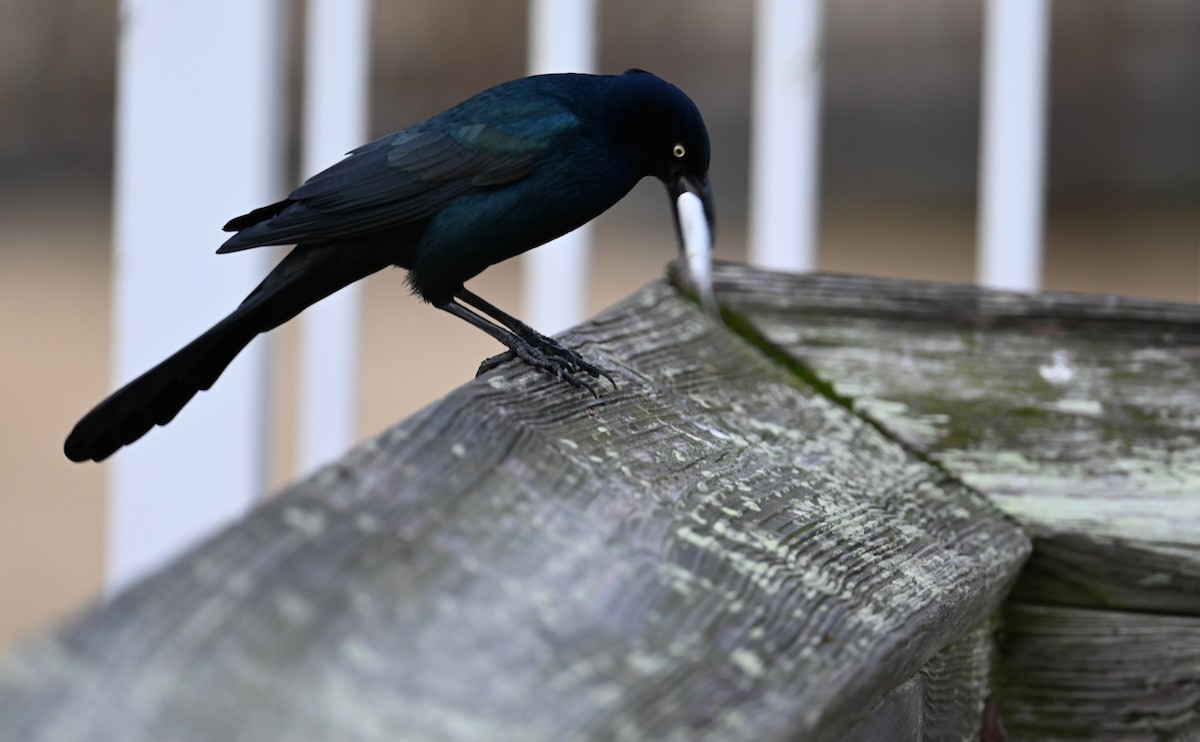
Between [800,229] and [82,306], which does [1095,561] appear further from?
[82,306]

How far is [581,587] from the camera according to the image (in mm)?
680

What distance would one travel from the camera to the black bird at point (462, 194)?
161cm

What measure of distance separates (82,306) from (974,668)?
3218 mm

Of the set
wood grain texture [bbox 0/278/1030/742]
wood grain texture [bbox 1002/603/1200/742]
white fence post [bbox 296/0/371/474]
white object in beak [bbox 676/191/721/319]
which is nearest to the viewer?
wood grain texture [bbox 0/278/1030/742]

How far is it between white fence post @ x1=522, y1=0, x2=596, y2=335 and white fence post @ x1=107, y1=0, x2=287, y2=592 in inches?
21.2

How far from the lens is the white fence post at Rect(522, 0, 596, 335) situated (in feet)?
8.57

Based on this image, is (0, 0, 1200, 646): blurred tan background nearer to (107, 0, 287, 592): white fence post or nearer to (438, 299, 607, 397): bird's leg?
(107, 0, 287, 592): white fence post

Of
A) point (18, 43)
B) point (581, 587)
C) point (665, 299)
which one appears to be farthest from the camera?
point (18, 43)

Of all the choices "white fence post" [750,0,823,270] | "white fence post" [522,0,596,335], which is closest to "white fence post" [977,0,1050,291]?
"white fence post" [750,0,823,270]

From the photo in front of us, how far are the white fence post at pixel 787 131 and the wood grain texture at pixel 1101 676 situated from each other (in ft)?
4.50

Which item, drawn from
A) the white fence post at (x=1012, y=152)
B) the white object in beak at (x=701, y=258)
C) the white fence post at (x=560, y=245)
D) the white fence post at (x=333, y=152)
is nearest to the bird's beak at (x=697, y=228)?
the white object in beak at (x=701, y=258)

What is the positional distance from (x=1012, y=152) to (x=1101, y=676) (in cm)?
151

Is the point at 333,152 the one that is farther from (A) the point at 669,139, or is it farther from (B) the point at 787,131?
(A) the point at 669,139

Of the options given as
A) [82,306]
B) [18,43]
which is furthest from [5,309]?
[18,43]
